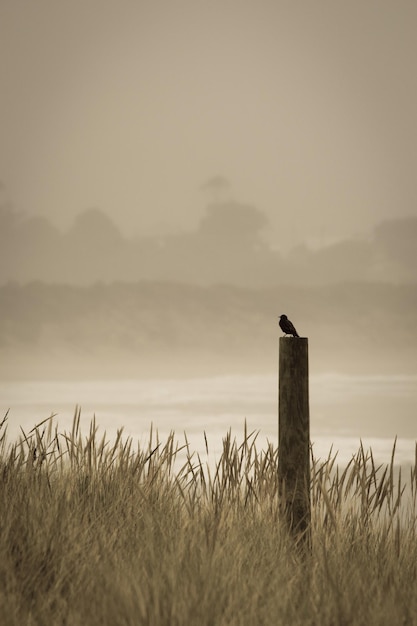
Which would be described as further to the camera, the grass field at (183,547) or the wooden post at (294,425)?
the wooden post at (294,425)

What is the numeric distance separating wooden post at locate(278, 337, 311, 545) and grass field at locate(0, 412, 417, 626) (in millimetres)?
199

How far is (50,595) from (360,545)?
263 centimetres

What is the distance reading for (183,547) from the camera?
4.83 meters

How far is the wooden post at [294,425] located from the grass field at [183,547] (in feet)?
0.65

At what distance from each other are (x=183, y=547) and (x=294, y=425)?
1.92 metres

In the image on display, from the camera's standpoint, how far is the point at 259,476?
688 centimetres

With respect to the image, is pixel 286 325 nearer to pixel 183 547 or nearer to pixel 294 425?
pixel 294 425

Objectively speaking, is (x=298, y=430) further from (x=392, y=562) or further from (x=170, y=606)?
(x=170, y=606)

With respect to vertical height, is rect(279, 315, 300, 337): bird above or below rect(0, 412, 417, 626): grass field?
above

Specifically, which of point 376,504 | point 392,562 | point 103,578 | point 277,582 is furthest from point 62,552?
point 376,504

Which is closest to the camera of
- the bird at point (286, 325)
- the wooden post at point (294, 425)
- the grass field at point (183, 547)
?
the grass field at point (183, 547)

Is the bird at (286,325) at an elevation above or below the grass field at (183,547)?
above

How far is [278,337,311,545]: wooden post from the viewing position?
21.1 ft

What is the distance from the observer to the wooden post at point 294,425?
6426 millimetres
